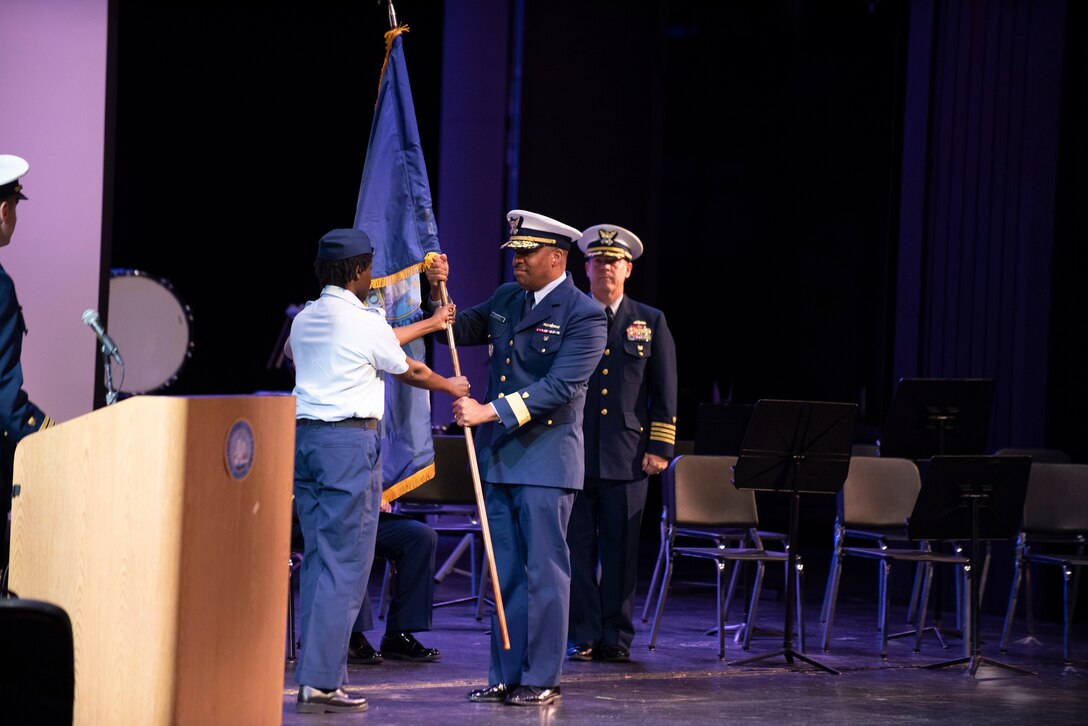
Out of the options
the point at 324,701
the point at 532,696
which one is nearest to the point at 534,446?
the point at 532,696

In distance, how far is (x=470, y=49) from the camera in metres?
10.3

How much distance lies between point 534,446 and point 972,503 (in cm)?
216

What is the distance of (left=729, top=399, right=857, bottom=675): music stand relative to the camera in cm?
573

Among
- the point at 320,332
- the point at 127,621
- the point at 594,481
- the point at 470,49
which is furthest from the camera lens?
the point at 470,49

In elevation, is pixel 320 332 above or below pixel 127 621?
above

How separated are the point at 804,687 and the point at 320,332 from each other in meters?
2.47

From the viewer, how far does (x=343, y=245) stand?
15.0ft

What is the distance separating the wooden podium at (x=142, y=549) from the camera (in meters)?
2.92

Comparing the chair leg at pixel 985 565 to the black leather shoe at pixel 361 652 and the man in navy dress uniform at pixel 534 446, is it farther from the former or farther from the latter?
the black leather shoe at pixel 361 652

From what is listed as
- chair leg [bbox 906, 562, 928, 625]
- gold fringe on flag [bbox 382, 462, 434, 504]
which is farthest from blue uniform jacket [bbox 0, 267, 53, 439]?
chair leg [bbox 906, 562, 928, 625]

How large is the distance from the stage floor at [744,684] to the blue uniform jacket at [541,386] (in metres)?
0.84

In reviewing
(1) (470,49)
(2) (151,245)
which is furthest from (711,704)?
(2) (151,245)

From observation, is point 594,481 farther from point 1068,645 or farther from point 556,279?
point 1068,645

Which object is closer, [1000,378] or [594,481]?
[594,481]
